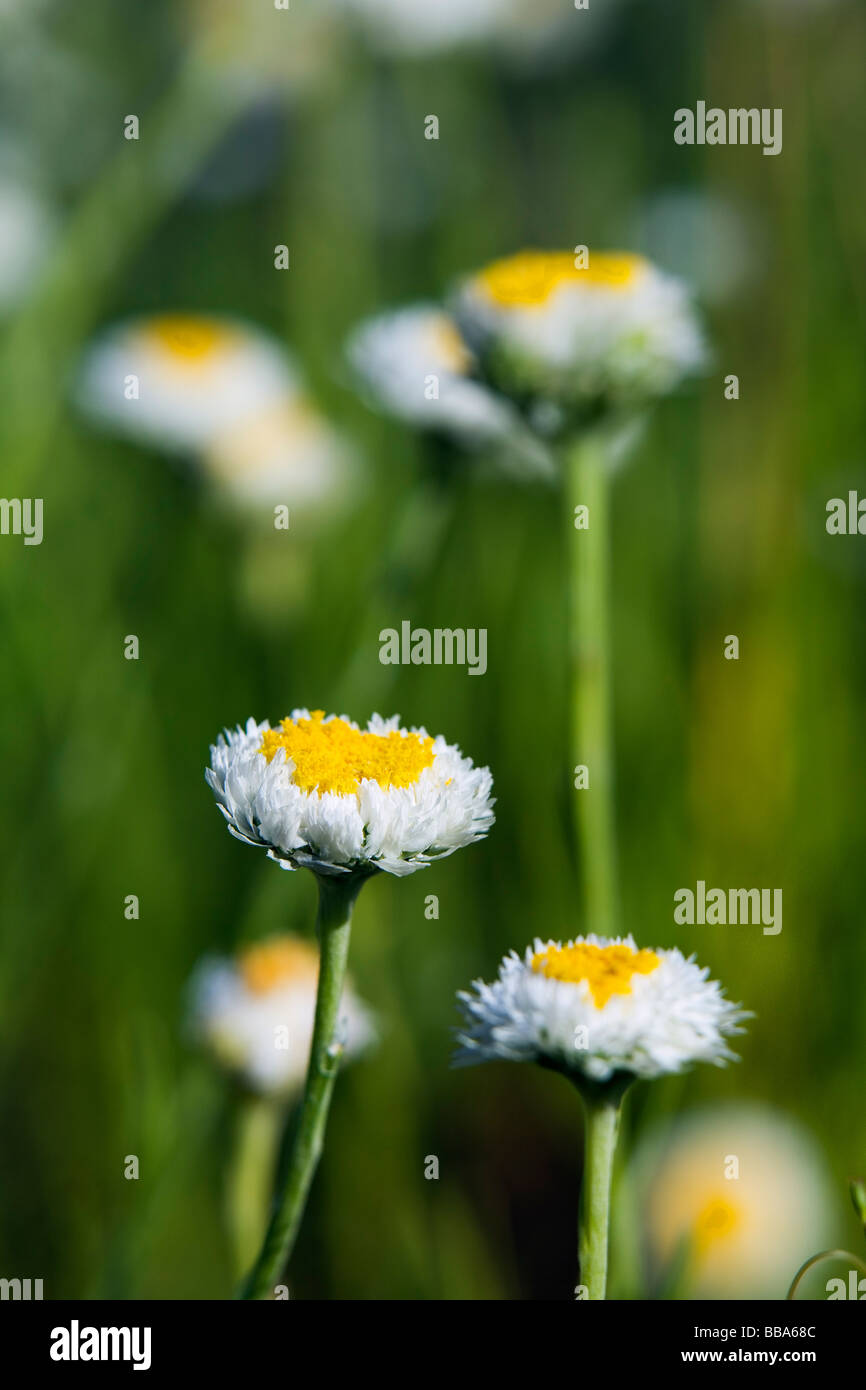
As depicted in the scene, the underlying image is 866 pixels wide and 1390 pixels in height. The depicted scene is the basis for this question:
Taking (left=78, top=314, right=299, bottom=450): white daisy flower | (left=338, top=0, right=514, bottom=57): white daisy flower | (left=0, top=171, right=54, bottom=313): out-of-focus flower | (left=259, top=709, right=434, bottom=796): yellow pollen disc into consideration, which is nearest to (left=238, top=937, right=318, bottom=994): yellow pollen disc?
(left=259, top=709, right=434, bottom=796): yellow pollen disc

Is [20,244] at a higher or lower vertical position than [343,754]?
higher

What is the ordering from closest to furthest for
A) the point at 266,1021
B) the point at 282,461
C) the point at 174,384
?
the point at 266,1021, the point at 174,384, the point at 282,461

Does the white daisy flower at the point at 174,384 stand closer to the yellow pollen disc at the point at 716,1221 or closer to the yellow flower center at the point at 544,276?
the yellow flower center at the point at 544,276

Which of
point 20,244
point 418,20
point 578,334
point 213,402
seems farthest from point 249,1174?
point 418,20

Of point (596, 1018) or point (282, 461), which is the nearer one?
point (596, 1018)

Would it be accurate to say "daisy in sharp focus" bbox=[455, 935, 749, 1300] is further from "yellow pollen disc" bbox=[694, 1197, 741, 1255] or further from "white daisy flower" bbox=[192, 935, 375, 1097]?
"yellow pollen disc" bbox=[694, 1197, 741, 1255]

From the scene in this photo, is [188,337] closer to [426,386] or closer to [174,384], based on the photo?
[174,384]
